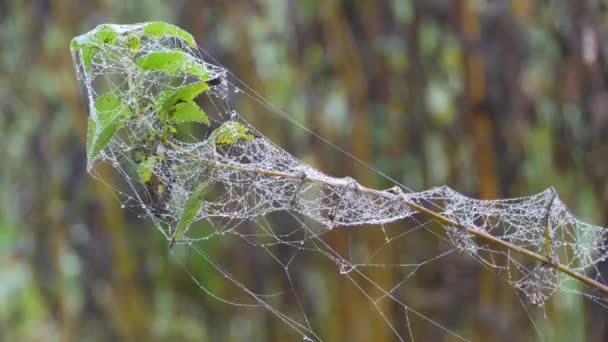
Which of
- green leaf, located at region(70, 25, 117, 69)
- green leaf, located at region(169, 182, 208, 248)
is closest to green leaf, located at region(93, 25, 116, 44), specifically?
green leaf, located at region(70, 25, 117, 69)

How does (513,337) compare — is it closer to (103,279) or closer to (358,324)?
(358,324)

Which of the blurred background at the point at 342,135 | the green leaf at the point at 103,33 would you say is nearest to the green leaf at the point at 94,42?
the green leaf at the point at 103,33

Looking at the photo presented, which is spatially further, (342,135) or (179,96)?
(342,135)

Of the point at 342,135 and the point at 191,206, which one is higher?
the point at 342,135

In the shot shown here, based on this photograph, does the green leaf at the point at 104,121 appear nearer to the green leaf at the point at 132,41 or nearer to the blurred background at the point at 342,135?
the green leaf at the point at 132,41

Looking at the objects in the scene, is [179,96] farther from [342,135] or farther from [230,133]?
[342,135]

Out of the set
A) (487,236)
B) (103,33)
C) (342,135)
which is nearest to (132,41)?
(103,33)
